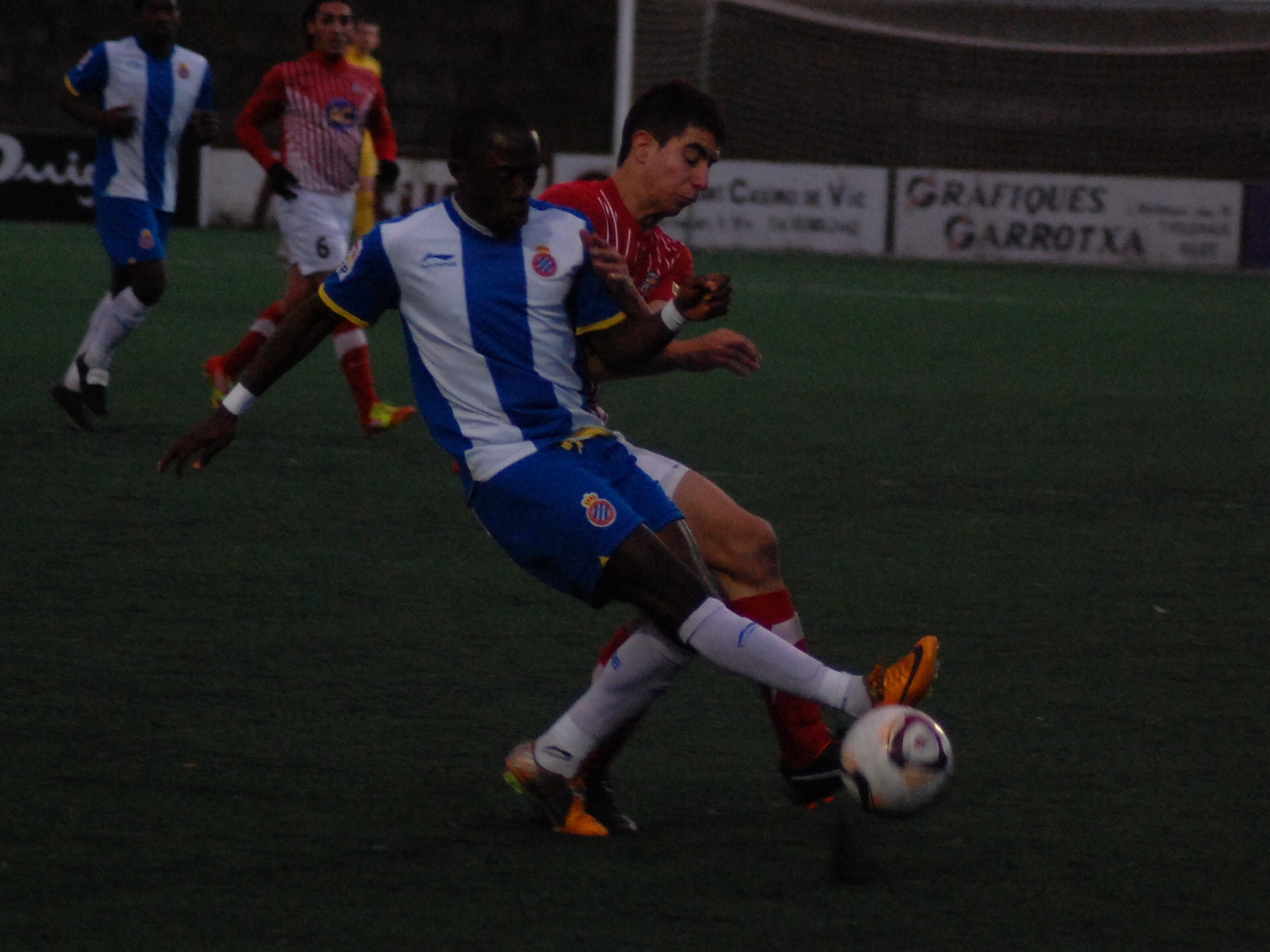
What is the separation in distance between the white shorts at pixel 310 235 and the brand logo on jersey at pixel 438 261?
5.51 m

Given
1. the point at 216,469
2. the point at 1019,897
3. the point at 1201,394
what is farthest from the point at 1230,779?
the point at 1201,394

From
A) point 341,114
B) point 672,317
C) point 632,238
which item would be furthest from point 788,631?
point 341,114

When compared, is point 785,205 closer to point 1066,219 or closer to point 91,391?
point 1066,219

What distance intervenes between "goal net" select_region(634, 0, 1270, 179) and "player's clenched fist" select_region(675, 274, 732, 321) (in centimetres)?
2042

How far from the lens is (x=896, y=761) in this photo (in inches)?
129

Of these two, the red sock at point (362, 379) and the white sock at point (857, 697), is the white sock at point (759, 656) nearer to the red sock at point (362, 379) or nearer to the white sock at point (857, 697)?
the white sock at point (857, 697)

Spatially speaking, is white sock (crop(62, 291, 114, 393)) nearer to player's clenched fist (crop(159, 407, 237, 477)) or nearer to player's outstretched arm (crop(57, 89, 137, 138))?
player's outstretched arm (crop(57, 89, 137, 138))

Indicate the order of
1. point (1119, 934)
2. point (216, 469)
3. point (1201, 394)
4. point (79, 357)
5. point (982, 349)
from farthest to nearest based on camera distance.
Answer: point (982, 349) → point (1201, 394) → point (79, 357) → point (216, 469) → point (1119, 934)

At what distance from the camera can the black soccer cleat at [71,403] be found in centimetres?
829

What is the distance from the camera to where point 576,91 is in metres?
29.4

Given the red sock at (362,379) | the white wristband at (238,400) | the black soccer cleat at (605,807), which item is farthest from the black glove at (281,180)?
the black soccer cleat at (605,807)

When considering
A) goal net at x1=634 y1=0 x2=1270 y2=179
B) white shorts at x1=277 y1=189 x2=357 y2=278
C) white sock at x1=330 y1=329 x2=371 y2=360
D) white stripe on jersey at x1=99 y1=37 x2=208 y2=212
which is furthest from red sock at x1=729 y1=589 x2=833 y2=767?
goal net at x1=634 y1=0 x2=1270 y2=179

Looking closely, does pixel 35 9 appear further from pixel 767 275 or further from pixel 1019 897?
pixel 1019 897

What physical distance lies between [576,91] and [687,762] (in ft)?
85.5
